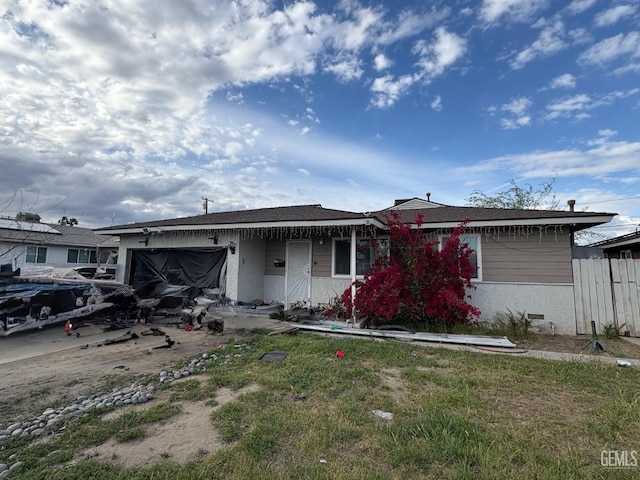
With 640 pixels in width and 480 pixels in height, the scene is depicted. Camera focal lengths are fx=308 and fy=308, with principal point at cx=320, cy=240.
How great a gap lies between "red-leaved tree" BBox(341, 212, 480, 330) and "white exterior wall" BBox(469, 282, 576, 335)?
80 centimetres

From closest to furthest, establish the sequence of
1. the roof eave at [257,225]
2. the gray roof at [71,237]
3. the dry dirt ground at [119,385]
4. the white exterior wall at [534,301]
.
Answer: the dry dirt ground at [119,385] < the white exterior wall at [534,301] < the roof eave at [257,225] < the gray roof at [71,237]

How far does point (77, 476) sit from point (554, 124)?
623 inches

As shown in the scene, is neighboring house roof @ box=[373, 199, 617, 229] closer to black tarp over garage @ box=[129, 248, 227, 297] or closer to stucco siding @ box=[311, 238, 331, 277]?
stucco siding @ box=[311, 238, 331, 277]

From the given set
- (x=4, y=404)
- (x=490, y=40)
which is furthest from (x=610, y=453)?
(x=490, y=40)

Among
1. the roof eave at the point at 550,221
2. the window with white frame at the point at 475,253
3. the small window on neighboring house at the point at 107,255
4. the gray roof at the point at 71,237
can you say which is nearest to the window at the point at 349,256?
the roof eave at the point at 550,221

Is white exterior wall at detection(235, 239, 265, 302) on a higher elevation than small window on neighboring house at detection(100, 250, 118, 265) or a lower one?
lower

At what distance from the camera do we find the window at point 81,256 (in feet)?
69.8

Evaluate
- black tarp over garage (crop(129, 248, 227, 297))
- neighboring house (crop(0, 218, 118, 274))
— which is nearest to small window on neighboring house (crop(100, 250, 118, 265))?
neighboring house (crop(0, 218, 118, 274))

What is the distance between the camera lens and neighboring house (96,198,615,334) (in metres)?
7.64

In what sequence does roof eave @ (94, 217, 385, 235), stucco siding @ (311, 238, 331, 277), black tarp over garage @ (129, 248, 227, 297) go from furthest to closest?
black tarp over garage @ (129, 248, 227, 297) < stucco siding @ (311, 238, 331, 277) < roof eave @ (94, 217, 385, 235)

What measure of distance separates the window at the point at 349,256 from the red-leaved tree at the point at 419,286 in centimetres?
148

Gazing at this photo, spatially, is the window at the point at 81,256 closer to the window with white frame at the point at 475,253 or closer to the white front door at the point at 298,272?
the white front door at the point at 298,272

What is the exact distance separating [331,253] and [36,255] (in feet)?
68.0

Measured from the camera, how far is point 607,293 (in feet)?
23.8
